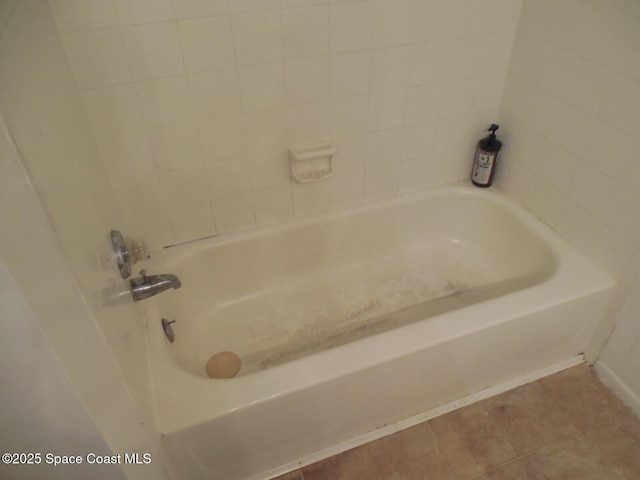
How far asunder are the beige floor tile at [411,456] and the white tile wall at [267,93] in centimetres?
86

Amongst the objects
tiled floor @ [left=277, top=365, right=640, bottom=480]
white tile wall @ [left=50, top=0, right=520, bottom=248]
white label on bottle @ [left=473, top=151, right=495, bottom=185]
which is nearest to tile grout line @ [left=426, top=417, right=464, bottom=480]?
tiled floor @ [left=277, top=365, right=640, bottom=480]

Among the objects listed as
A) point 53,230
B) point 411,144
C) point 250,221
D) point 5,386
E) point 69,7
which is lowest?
point 250,221

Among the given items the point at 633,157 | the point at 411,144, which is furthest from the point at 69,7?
the point at 633,157

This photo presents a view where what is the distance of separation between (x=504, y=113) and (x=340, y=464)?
1.40m

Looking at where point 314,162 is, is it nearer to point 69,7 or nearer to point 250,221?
point 250,221

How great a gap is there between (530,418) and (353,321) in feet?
2.18

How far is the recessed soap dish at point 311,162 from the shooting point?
4.95ft

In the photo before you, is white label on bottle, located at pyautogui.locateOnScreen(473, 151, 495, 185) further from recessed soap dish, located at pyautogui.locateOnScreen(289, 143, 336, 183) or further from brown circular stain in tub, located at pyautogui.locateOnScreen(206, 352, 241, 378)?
brown circular stain in tub, located at pyautogui.locateOnScreen(206, 352, 241, 378)

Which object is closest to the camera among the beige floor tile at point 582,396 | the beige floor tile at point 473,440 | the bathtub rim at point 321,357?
the bathtub rim at point 321,357

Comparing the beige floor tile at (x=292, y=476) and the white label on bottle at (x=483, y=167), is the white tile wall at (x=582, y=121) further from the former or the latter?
the beige floor tile at (x=292, y=476)

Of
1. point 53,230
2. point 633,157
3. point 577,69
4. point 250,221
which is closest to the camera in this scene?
point 53,230

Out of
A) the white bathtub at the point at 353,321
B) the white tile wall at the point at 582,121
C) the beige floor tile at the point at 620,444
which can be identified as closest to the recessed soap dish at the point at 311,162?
the white bathtub at the point at 353,321

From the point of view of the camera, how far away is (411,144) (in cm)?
169

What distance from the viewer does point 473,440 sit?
137 cm
